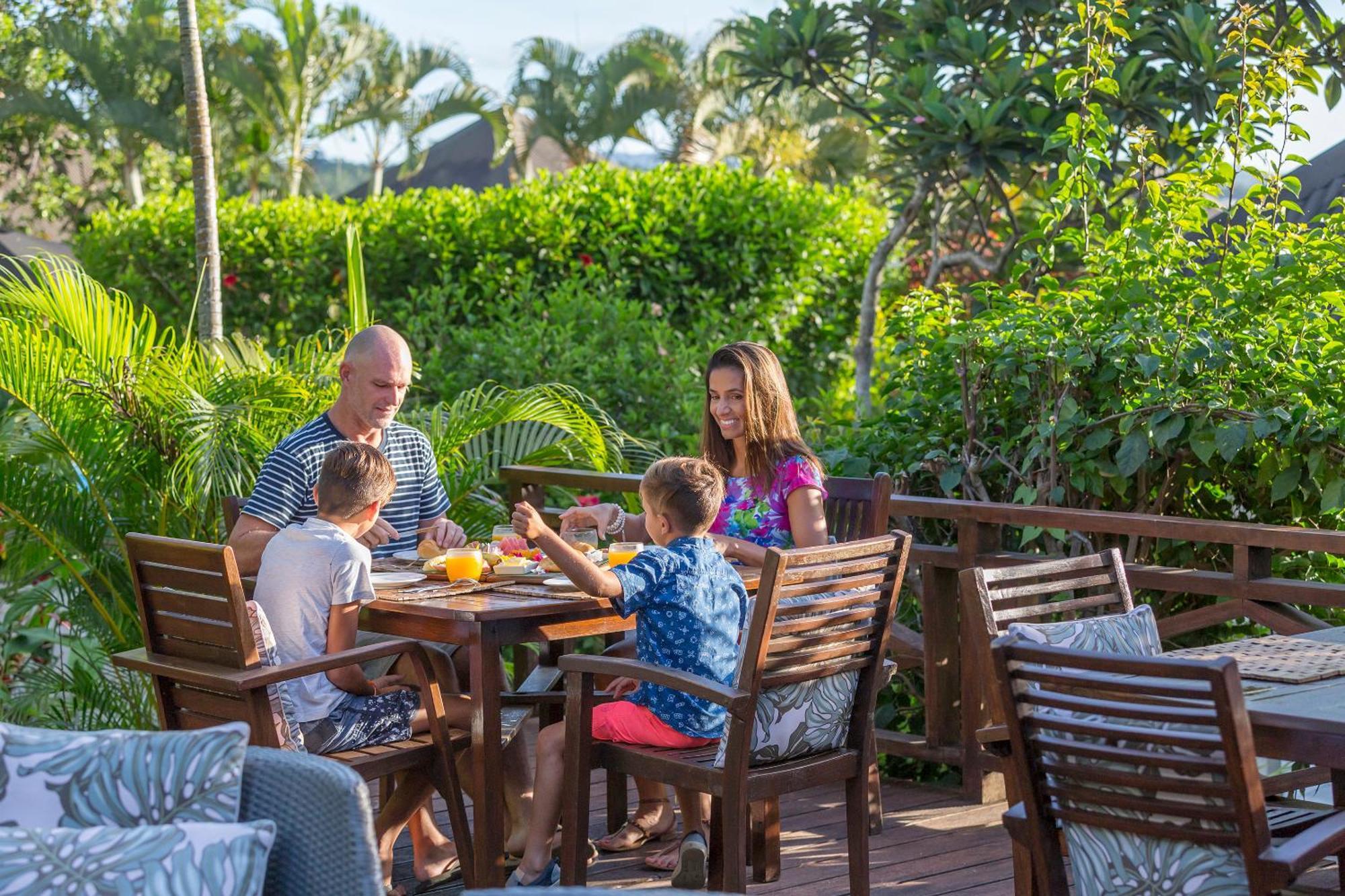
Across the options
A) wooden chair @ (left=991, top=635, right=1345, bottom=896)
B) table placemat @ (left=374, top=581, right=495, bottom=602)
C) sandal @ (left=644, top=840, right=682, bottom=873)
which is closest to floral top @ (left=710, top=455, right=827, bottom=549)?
table placemat @ (left=374, top=581, right=495, bottom=602)

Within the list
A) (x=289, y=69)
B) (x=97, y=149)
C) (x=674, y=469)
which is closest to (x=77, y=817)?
(x=674, y=469)

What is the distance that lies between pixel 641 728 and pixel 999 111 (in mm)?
3318

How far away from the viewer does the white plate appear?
3691mm

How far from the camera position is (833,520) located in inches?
171

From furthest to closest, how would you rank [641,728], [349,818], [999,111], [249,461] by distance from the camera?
[999,111], [249,461], [641,728], [349,818]

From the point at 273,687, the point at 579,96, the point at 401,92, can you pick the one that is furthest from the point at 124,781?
the point at 401,92

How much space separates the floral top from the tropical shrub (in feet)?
4.73

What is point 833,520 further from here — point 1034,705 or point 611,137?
point 611,137

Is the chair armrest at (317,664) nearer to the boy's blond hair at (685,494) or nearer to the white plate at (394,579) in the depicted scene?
the white plate at (394,579)

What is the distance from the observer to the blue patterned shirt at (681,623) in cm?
335

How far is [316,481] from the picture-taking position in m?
4.04

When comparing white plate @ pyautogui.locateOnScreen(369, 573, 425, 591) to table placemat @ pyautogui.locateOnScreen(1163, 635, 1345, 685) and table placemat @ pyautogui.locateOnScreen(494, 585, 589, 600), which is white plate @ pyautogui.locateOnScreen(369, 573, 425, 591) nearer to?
table placemat @ pyautogui.locateOnScreen(494, 585, 589, 600)

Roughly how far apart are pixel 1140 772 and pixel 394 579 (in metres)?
2.05

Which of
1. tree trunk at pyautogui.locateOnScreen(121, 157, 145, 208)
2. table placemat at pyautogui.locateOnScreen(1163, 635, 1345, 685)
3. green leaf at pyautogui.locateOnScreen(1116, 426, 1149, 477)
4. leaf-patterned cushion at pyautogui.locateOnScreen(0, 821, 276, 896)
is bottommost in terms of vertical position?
table placemat at pyautogui.locateOnScreen(1163, 635, 1345, 685)
